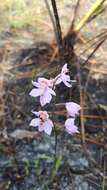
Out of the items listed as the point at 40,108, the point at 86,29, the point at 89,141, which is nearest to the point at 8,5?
the point at 86,29

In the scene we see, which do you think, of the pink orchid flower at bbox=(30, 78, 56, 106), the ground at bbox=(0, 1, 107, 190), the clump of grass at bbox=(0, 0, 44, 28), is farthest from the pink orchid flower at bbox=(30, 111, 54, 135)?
the clump of grass at bbox=(0, 0, 44, 28)

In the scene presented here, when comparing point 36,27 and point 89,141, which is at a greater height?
point 36,27

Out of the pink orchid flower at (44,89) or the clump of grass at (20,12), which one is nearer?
the pink orchid flower at (44,89)

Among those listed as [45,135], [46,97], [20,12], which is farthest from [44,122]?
[20,12]

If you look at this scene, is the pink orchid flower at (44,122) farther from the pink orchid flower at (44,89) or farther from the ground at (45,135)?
the ground at (45,135)

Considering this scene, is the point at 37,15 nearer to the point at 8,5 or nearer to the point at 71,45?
A: the point at 8,5

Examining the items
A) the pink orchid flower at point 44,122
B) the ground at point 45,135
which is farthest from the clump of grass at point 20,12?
the pink orchid flower at point 44,122

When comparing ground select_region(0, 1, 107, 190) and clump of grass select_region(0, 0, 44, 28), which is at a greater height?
clump of grass select_region(0, 0, 44, 28)

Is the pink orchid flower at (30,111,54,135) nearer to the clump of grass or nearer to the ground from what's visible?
the ground

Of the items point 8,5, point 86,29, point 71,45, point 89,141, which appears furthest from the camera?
point 8,5

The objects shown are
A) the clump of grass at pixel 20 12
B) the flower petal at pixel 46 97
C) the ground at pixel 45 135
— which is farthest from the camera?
the clump of grass at pixel 20 12

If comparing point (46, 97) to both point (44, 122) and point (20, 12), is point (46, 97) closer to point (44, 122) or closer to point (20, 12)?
point (44, 122)
